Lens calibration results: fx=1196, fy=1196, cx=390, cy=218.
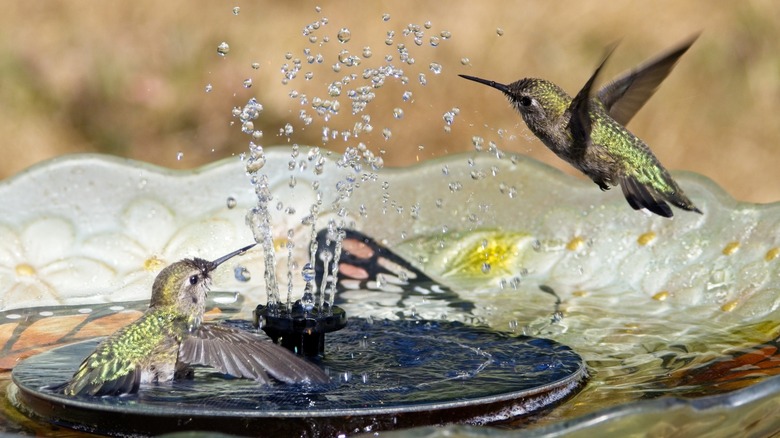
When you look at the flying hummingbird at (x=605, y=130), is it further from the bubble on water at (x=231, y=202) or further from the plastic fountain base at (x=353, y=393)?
the bubble on water at (x=231, y=202)

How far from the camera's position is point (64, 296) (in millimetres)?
3855

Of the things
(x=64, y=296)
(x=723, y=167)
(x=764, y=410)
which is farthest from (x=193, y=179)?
(x=723, y=167)

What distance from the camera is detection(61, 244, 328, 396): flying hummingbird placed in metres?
2.63

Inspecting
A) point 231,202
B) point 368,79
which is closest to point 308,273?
point 231,202

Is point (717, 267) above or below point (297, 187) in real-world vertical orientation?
below

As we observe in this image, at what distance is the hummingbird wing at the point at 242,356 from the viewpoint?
262cm

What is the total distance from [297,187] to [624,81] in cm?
144

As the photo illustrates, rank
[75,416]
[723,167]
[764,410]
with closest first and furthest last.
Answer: [764,410]
[75,416]
[723,167]

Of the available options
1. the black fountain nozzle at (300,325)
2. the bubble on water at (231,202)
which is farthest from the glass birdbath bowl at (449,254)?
the black fountain nozzle at (300,325)

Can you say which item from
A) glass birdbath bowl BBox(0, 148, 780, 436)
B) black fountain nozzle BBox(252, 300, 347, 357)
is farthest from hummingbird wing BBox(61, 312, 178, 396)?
glass birdbath bowl BBox(0, 148, 780, 436)

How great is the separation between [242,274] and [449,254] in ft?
2.36

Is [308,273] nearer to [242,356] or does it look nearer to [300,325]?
[300,325]

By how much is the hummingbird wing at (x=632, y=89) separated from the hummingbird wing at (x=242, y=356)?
46.3 inches

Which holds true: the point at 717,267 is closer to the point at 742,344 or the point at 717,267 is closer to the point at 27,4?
the point at 742,344
